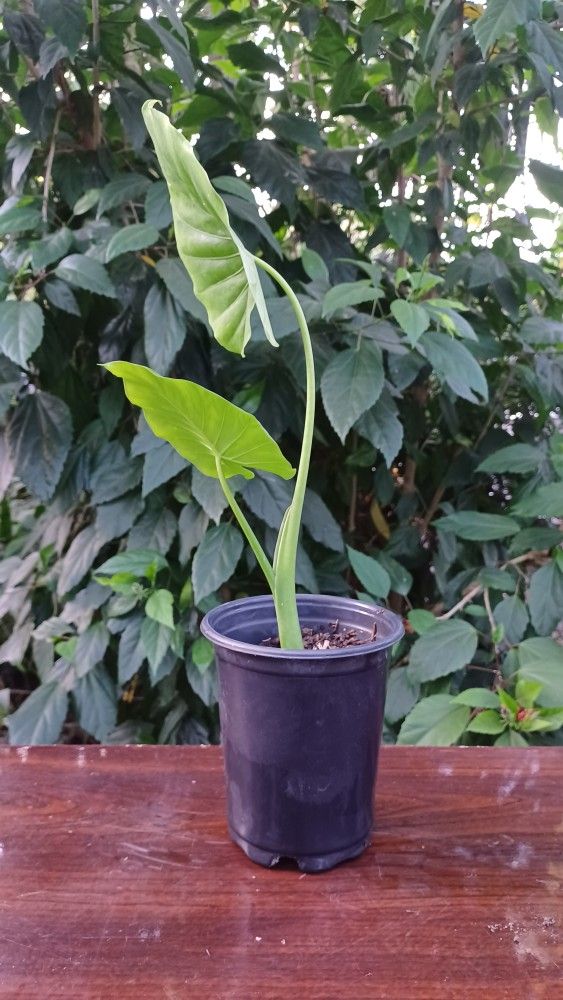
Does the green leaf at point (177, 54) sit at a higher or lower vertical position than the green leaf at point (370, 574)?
higher

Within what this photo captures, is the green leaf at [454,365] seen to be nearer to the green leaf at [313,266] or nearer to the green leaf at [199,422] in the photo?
the green leaf at [313,266]

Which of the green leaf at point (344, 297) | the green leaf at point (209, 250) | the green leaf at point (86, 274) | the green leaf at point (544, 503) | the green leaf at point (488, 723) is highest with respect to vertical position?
the green leaf at point (86, 274)

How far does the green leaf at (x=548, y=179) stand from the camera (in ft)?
3.37

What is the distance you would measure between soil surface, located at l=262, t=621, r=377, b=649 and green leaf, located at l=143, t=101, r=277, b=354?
212mm

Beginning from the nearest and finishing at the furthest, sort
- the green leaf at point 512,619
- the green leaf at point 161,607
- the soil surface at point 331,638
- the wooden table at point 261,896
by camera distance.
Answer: the wooden table at point 261,896
the soil surface at point 331,638
the green leaf at point 161,607
the green leaf at point 512,619

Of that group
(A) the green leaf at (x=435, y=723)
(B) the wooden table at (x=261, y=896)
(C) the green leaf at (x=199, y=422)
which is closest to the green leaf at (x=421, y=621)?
(A) the green leaf at (x=435, y=723)

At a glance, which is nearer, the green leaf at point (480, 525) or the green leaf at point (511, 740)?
the green leaf at point (511, 740)

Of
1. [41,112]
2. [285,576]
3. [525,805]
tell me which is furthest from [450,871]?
[41,112]

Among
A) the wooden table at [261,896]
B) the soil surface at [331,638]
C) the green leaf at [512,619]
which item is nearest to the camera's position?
the wooden table at [261,896]

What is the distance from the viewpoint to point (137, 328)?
3.14ft

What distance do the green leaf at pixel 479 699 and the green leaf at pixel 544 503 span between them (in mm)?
242

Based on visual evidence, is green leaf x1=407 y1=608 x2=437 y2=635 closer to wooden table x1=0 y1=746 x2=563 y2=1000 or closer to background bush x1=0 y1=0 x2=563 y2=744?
background bush x1=0 y1=0 x2=563 y2=744

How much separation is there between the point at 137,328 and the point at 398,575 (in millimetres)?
504

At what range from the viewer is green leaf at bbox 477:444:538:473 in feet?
3.28
